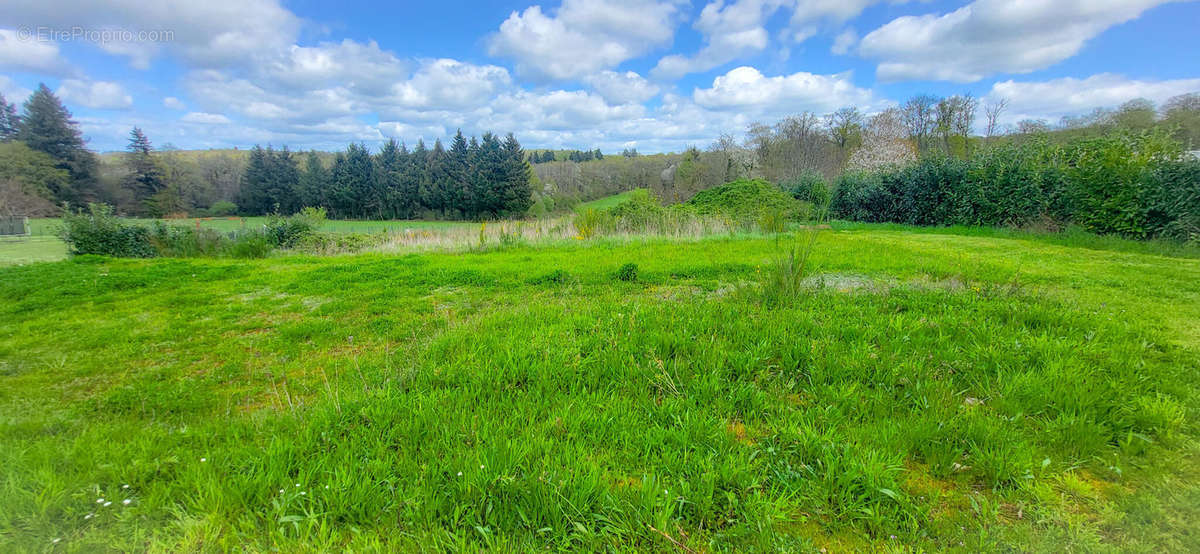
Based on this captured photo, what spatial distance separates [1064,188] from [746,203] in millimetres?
8051

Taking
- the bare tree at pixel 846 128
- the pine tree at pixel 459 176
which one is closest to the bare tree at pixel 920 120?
the bare tree at pixel 846 128

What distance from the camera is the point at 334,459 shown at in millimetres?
1855

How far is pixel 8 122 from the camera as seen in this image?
3028 centimetres

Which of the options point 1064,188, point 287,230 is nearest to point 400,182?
point 287,230

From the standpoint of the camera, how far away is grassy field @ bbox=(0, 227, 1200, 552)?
1.52 metres

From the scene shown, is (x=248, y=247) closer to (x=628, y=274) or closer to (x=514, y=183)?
(x=628, y=274)

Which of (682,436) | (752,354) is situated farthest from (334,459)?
(752,354)

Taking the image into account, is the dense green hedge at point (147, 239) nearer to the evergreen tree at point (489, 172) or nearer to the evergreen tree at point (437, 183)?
the evergreen tree at point (489, 172)

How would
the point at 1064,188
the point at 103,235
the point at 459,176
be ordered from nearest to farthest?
1. the point at 103,235
2. the point at 1064,188
3. the point at 459,176

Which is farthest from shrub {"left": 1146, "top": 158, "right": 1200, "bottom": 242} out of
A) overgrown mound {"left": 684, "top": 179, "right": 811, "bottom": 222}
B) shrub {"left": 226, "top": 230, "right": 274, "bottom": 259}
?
shrub {"left": 226, "top": 230, "right": 274, "bottom": 259}

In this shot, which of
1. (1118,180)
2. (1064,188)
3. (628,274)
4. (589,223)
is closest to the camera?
(628,274)

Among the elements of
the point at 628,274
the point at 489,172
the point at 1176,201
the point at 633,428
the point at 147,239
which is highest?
the point at 489,172

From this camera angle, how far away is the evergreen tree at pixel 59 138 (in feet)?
102

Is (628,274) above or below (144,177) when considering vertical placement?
below
